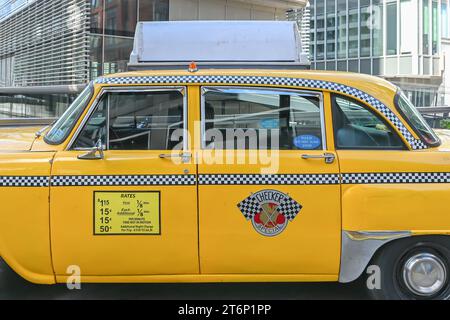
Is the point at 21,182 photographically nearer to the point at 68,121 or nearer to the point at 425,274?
the point at 68,121

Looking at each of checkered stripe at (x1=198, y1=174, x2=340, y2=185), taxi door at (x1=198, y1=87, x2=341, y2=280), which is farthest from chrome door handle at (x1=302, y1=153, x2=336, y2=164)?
checkered stripe at (x1=198, y1=174, x2=340, y2=185)

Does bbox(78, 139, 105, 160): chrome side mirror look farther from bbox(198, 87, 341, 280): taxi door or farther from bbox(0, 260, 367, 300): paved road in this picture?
bbox(0, 260, 367, 300): paved road

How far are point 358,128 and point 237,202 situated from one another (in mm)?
1074

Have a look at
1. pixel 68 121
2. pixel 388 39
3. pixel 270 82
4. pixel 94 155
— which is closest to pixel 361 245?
pixel 270 82

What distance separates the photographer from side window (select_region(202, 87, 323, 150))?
3.64 meters

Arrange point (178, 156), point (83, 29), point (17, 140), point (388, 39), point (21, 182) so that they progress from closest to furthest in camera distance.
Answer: point (21, 182) → point (178, 156) → point (17, 140) → point (83, 29) → point (388, 39)

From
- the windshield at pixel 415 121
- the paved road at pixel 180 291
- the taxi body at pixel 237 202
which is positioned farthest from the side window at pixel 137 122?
the windshield at pixel 415 121

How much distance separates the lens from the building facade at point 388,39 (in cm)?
2736

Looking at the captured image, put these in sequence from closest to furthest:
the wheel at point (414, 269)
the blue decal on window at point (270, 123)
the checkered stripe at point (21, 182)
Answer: the checkered stripe at point (21, 182) < the wheel at point (414, 269) < the blue decal on window at point (270, 123)

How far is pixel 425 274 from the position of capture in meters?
3.62

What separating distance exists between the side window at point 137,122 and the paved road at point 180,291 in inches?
53.3

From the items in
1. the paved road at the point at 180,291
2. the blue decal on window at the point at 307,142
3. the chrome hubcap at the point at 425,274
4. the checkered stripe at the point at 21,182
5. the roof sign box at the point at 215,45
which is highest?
the roof sign box at the point at 215,45

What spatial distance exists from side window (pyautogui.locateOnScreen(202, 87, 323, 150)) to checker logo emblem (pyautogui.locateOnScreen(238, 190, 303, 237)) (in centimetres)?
38

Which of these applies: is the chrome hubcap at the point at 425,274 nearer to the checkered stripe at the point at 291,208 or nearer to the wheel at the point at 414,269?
the wheel at the point at 414,269
